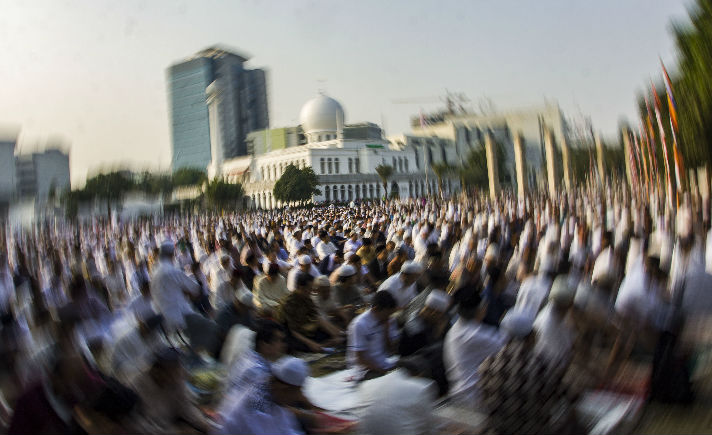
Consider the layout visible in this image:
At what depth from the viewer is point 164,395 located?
3.56m

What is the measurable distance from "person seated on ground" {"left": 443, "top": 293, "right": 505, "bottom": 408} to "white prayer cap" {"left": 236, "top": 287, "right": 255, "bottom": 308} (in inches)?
110

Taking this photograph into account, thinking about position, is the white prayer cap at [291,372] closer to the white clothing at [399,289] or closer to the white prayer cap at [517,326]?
the white prayer cap at [517,326]

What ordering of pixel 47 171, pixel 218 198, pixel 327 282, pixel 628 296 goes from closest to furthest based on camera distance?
pixel 628 296
pixel 327 282
pixel 47 171
pixel 218 198

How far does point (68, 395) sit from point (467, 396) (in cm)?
253

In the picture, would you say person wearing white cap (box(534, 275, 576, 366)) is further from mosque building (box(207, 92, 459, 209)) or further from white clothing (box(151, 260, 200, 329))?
mosque building (box(207, 92, 459, 209))

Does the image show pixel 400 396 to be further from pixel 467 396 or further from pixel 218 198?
pixel 218 198

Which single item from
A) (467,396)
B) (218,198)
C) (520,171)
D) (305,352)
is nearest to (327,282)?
(305,352)

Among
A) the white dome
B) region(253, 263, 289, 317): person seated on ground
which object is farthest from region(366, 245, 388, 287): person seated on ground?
the white dome

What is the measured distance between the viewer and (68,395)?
367 cm

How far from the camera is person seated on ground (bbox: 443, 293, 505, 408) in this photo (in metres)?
4.25

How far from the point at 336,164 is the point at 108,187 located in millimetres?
49580

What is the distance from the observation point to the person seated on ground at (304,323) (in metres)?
6.55

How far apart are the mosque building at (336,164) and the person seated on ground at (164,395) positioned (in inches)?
2721

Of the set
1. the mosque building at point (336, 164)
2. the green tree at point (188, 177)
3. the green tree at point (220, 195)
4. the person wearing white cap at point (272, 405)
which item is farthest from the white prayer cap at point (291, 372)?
the green tree at point (188, 177)
